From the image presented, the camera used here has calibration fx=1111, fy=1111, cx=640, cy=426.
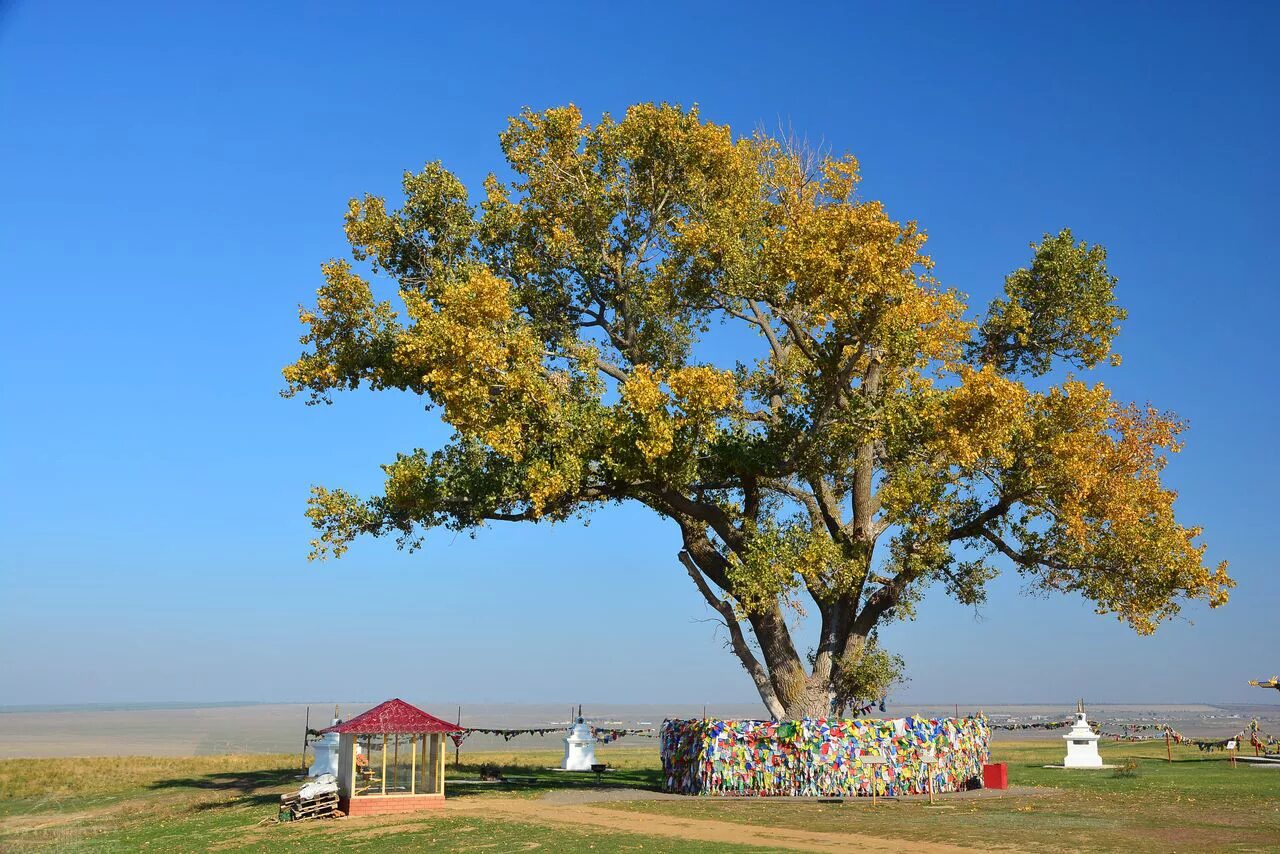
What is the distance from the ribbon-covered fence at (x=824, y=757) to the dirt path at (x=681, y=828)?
3.87 meters

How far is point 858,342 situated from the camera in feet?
84.9

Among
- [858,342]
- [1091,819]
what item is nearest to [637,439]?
[858,342]

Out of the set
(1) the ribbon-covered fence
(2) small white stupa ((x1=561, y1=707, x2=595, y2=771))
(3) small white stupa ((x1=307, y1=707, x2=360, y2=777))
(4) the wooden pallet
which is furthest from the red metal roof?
(2) small white stupa ((x1=561, y1=707, x2=595, y2=771))

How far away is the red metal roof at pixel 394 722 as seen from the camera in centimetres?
2584

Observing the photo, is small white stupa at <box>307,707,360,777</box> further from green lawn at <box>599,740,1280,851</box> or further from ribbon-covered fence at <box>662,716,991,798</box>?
ribbon-covered fence at <box>662,716,991,798</box>

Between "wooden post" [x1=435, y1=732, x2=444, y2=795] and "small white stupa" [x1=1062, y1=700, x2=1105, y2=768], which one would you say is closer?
"wooden post" [x1=435, y1=732, x2=444, y2=795]

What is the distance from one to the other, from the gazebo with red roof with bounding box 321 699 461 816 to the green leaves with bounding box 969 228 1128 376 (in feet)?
61.1

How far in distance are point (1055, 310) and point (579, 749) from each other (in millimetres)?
21789

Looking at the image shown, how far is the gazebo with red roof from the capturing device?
26.2 metres

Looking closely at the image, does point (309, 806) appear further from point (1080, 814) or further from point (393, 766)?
point (1080, 814)

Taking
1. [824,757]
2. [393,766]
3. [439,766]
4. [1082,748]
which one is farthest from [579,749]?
[1082,748]

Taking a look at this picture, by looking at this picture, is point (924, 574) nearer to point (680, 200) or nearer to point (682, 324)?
point (682, 324)

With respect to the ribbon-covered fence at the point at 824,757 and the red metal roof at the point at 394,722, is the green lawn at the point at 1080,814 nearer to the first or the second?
the ribbon-covered fence at the point at 824,757

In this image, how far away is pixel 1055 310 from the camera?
105 ft
